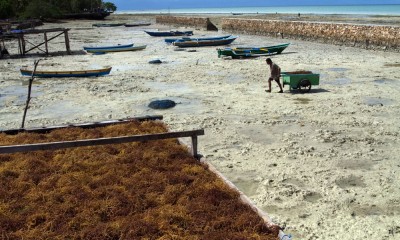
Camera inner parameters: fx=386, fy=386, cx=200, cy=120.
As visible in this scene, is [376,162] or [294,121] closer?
[376,162]

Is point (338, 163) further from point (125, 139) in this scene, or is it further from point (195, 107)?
point (195, 107)

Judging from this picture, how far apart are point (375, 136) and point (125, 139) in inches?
266

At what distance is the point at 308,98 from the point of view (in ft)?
47.5

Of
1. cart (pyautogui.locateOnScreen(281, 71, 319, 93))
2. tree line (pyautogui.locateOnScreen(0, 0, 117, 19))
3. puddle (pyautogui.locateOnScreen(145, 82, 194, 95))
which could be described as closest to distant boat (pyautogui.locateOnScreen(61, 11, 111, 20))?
tree line (pyautogui.locateOnScreen(0, 0, 117, 19))

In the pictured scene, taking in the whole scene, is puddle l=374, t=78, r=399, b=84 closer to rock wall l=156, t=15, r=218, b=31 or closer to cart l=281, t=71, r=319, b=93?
cart l=281, t=71, r=319, b=93

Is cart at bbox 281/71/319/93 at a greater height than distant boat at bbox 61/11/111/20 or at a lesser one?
lesser

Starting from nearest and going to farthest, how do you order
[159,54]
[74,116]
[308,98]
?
[74,116]
[308,98]
[159,54]

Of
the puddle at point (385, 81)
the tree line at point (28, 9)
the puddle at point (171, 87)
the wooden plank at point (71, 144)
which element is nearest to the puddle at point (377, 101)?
the puddle at point (385, 81)

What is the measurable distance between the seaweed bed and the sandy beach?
1.11 metres

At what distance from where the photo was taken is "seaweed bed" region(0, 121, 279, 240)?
5.35 metres

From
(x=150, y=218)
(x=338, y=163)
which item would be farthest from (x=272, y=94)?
(x=150, y=218)

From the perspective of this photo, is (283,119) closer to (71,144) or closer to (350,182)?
(350,182)

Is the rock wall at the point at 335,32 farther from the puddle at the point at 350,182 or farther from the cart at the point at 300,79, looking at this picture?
the puddle at the point at 350,182

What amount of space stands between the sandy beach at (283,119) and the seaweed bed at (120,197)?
3.65 feet
